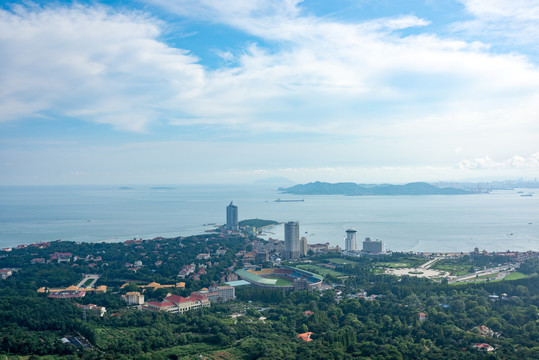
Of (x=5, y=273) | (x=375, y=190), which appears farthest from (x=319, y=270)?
(x=375, y=190)

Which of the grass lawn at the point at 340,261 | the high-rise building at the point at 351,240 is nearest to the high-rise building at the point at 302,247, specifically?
the grass lawn at the point at 340,261

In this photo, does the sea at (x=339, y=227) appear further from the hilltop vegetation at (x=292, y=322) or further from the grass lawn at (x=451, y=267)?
the hilltop vegetation at (x=292, y=322)

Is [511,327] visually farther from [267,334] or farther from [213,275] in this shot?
[213,275]

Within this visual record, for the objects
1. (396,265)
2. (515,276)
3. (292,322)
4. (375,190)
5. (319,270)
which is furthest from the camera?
(375,190)

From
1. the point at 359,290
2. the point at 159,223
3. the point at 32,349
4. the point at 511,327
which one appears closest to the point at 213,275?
the point at 359,290

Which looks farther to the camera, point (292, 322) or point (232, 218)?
point (232, 218)

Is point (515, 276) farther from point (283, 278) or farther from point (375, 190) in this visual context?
point (375, 190)

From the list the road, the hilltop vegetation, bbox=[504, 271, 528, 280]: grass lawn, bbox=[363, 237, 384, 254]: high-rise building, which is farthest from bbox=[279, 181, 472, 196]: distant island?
the road

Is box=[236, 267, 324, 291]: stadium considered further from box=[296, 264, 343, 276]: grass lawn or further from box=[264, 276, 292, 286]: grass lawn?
box=[296, 264, 343, 276]: grass lawn
